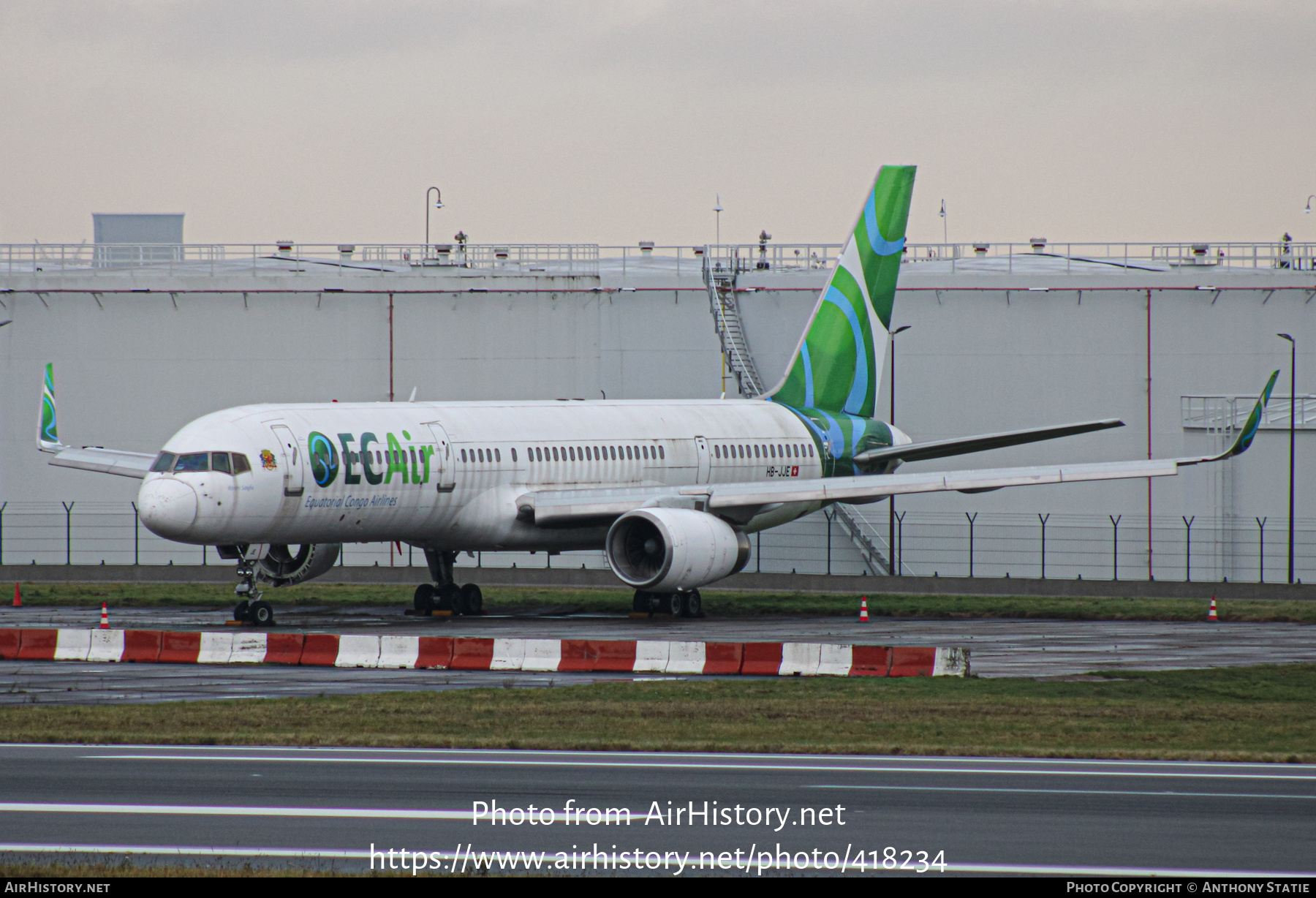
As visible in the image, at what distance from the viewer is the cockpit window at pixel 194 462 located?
1198 inches

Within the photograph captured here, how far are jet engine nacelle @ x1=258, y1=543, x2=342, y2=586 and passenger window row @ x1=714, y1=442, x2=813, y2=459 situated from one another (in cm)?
944

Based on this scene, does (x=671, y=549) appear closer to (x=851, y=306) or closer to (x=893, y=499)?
(x=851, y=306)

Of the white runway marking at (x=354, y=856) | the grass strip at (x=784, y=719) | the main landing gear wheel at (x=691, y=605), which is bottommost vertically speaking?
the main landing gear wheel at (x=691, y=605)

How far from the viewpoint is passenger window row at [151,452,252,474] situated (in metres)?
30.4

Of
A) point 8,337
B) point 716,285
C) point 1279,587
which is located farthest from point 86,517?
point 1279,587

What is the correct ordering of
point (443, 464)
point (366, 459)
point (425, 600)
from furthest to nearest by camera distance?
point (425, 600) < point (443, 464) < point (366, 459)

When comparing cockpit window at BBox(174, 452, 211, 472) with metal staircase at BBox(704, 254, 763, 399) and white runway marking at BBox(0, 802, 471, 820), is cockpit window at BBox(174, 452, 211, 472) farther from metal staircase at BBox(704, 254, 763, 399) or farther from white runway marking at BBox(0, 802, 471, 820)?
metal staircase at BBox(704, 254, 763, 399)

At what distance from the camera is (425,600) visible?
3572 centimetres

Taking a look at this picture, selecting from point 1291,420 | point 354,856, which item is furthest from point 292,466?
point 1291,420

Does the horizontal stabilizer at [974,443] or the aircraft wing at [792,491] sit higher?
the horizontal stabilizer at [974,443]

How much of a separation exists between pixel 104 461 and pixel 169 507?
892cm

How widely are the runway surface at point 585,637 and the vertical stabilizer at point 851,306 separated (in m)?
9.34

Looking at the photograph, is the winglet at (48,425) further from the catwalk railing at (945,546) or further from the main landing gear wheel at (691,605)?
the main landing gear wheel at (691,605)

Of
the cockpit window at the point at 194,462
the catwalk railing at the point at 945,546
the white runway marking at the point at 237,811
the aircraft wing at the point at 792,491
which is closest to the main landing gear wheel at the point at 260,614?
the cockpit window at the point at 194,462
